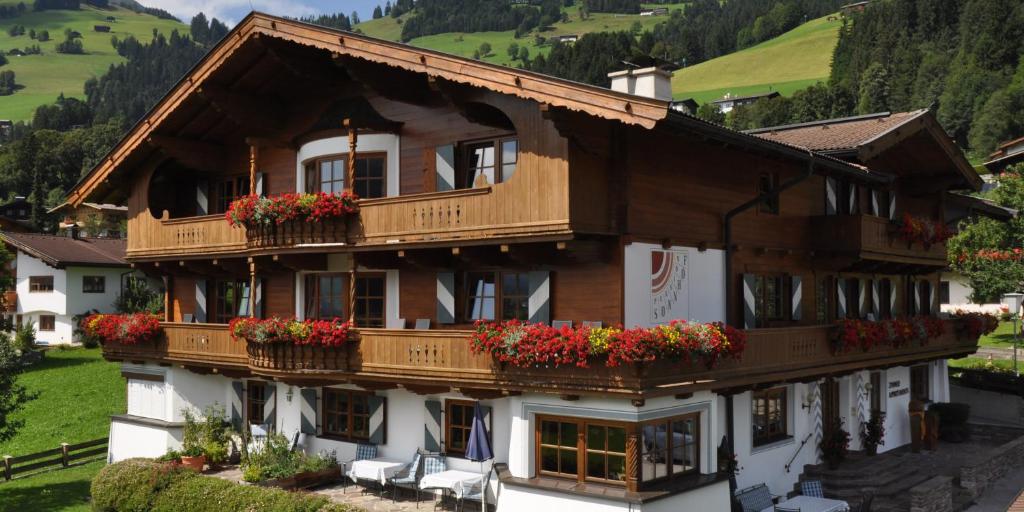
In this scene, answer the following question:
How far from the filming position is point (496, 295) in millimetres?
18641

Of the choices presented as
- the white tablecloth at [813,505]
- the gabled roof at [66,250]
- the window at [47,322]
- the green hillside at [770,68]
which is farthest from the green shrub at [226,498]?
the green hillside at [770,68]

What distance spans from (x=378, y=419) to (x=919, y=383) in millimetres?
16000

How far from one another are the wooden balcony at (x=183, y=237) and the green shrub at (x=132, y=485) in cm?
500

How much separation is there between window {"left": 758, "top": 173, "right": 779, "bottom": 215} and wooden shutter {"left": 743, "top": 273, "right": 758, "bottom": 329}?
5.31 feet

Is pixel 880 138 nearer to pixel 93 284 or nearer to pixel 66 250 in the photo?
pixel 93 284

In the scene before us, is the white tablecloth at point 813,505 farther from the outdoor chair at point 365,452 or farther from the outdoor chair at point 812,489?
the outdoor chair at point 365,452

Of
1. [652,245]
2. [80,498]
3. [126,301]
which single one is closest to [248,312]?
[80,498]

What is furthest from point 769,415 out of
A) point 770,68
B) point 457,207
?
point 770,68

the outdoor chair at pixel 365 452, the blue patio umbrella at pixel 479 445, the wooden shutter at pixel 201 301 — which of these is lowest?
the outdoor chair at pixel 365 452

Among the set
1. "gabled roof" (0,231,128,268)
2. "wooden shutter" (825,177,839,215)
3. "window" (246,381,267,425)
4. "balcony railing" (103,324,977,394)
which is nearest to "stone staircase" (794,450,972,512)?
"balcony railing" (103,324,977,394)

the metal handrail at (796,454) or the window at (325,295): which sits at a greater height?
the window at (325,295)

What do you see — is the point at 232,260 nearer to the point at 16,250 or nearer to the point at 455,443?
the point at 455,443

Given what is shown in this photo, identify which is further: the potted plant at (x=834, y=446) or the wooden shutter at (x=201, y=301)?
the wooden shutter at (x=201, y=301)

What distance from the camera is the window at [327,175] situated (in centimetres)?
2075
